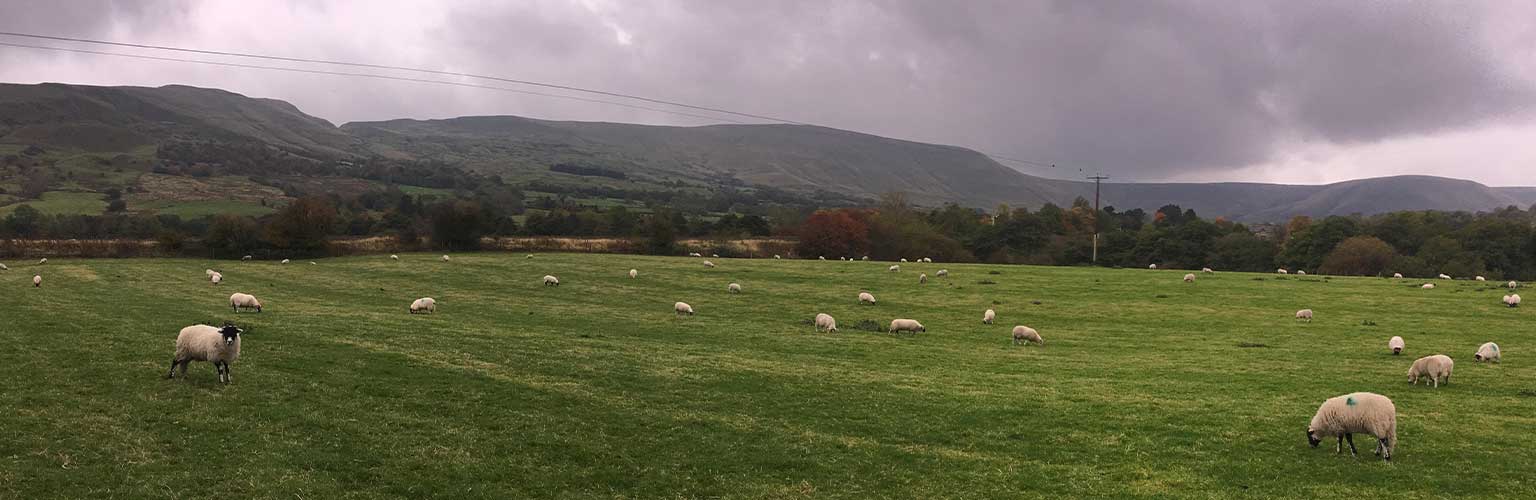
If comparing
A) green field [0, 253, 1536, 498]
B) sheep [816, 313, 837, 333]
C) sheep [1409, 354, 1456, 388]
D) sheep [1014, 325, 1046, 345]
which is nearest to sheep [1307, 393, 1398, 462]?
green field [0, 253, 1536, 498]

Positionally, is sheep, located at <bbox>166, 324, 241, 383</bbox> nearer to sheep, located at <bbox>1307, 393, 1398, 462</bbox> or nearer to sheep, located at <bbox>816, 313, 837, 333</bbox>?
sheep, located at <bbox>816, 313, 837, 333</bbox>

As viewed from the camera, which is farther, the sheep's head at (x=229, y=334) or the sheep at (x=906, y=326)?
the sheep at (x=906, y=326)

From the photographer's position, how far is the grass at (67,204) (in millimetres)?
133000

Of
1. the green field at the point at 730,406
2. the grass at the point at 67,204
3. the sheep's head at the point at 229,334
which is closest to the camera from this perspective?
the green field at the point at 730,406

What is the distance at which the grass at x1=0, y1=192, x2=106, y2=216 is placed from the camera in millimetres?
133000

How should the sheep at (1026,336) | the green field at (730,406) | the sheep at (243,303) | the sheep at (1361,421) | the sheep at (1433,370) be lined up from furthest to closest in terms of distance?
the sheep at (243,303)
the sheep at (1026,336)
the sheep at (1433,370)
the sheep at (1361,421)
the green field at (730,406)

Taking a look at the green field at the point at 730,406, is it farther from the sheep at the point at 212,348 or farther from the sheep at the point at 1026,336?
the sheep at the point at 1026,336

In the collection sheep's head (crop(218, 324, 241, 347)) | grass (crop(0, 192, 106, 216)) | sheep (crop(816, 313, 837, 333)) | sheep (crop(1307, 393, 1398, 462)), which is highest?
grass (crop(0, 192, 106, 216))

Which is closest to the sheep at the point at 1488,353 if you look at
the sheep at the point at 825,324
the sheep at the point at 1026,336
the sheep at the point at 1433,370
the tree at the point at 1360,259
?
the sheep at the point at 1433,370

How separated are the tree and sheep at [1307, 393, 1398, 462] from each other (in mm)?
83884

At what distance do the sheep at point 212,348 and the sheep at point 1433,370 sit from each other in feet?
105

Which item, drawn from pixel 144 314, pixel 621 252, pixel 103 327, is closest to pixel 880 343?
pixel 103 327

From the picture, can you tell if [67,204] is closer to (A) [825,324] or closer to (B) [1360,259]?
(A) [825,324]

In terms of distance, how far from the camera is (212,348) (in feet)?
60.0
